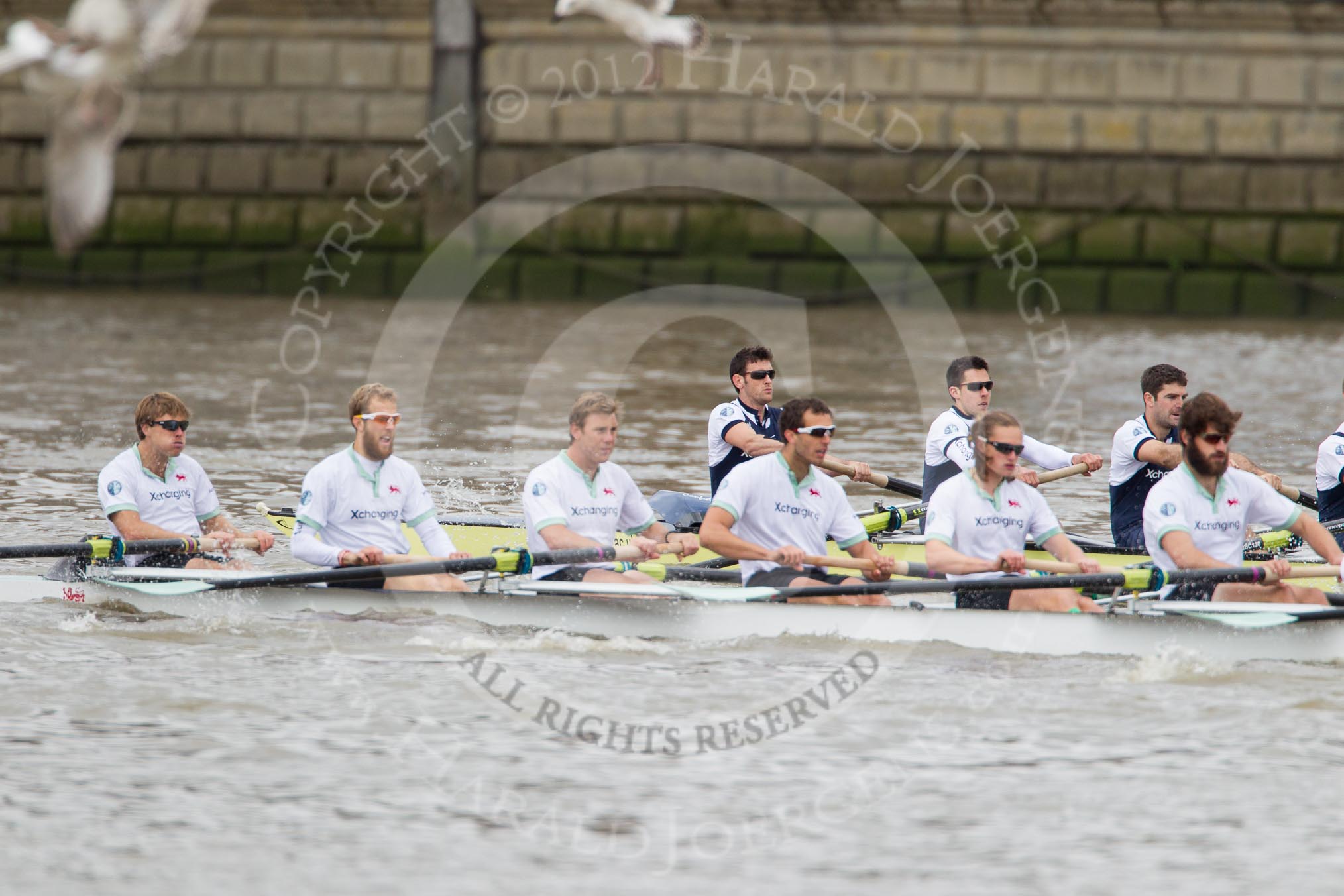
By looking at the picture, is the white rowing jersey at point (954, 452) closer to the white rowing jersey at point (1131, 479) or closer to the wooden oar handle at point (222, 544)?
the white rowing jersey at point (1131, 479)

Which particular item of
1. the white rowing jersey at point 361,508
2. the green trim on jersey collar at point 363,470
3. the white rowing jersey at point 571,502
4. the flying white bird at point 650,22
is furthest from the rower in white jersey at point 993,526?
the flying white bird at point 650,22

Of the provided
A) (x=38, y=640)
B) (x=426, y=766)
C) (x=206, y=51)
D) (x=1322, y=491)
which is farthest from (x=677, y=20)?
(x=206, y=51)

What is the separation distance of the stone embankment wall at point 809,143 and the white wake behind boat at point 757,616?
41.0 feet

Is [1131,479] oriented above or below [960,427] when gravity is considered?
below

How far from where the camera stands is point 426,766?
21.6ft

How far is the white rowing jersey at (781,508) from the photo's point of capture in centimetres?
823

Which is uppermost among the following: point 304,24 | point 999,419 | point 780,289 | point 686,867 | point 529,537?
point 304,24

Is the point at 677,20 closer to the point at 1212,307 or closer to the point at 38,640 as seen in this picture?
the point at 38,640

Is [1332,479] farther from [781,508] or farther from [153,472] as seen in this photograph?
[153,472]

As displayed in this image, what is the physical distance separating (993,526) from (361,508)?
2.75 meters

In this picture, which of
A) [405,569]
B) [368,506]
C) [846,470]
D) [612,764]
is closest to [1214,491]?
[846,470]

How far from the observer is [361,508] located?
8.52 m

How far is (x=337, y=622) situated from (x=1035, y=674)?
2999 mm

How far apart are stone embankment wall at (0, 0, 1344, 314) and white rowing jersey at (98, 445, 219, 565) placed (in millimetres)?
12614
